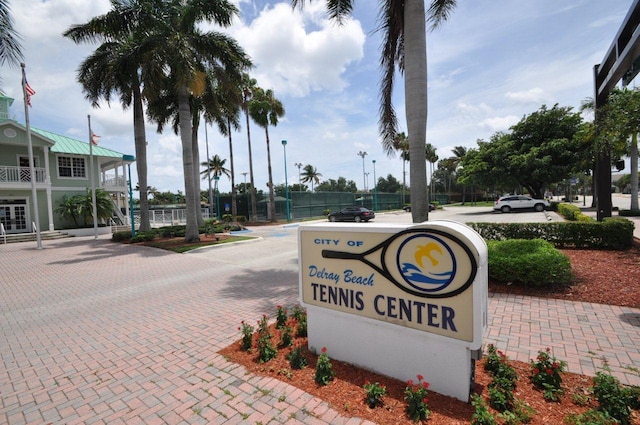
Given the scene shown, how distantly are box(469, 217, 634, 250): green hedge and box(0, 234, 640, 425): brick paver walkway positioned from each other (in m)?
4.81

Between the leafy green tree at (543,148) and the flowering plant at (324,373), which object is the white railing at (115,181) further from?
the leafy green tree at (543,148)

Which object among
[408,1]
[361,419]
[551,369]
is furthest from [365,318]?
[408,1]

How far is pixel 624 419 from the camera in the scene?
222 cm

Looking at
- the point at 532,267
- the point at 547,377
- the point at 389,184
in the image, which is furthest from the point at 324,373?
the point at 389,184

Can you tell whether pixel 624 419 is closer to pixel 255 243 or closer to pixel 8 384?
pixel 8 384

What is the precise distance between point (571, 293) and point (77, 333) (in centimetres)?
842

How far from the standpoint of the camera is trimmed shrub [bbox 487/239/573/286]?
17.8 feet

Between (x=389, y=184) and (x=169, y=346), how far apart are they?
90529 mm

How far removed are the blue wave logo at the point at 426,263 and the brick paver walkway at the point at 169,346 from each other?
4.15 ft

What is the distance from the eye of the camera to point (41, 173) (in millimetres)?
21156

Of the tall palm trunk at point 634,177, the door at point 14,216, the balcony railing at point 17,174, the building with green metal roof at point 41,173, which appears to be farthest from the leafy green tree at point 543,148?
the door at point 14,216

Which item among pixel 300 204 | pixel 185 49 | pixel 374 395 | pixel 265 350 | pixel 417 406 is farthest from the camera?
pixel 300 204

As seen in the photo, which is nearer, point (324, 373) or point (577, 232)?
point (324, 373)

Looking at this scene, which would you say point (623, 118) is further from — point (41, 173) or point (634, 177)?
point (41, 173)
